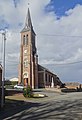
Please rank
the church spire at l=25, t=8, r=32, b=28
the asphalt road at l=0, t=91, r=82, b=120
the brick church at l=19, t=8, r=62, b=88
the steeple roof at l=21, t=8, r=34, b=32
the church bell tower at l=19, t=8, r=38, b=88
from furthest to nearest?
the church spire at l=25, t=8, r=32, b=28
the steeple roof at l=21, t=8, r=34, b=32
the brick church at l=19, t=8, r=62, b=88
the church bell tower at l=19, t=8, r=38, b=88
the asphalt road at l=0, t=91, r=82, b=120

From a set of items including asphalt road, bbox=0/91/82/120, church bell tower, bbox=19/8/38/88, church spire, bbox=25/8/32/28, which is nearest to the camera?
asphalt road, bbox=0/91/82/120

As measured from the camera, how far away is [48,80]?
3538 inches

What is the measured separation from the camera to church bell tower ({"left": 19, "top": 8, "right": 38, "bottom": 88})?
3155 inches

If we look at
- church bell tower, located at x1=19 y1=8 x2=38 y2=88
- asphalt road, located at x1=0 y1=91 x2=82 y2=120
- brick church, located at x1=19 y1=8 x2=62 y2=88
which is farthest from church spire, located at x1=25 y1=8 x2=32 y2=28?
→ asphalt road, located at x1=0 y1=91 x2=82 y2=120

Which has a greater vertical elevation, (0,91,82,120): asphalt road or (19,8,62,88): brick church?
(19,8,62,88): brick church

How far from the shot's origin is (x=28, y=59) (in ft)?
268

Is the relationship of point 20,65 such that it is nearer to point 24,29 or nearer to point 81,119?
point 24,29

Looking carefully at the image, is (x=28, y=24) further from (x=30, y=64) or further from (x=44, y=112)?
(x=44, y=112)

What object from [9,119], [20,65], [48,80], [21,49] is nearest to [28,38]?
[21,49]

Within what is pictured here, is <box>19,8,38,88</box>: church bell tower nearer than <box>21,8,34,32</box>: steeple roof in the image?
Yes

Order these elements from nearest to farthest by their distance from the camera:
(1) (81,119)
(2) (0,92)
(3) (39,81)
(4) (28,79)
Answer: (1) (81,119)
(2) (0,92)
(4) (28,79)
(3) (39,81)

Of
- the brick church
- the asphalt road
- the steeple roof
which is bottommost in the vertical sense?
the asphalt road

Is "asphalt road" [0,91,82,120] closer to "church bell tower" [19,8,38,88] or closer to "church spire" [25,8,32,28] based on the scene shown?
"church bell tower" [19,8,38,88]

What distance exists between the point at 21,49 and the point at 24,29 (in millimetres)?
7478
